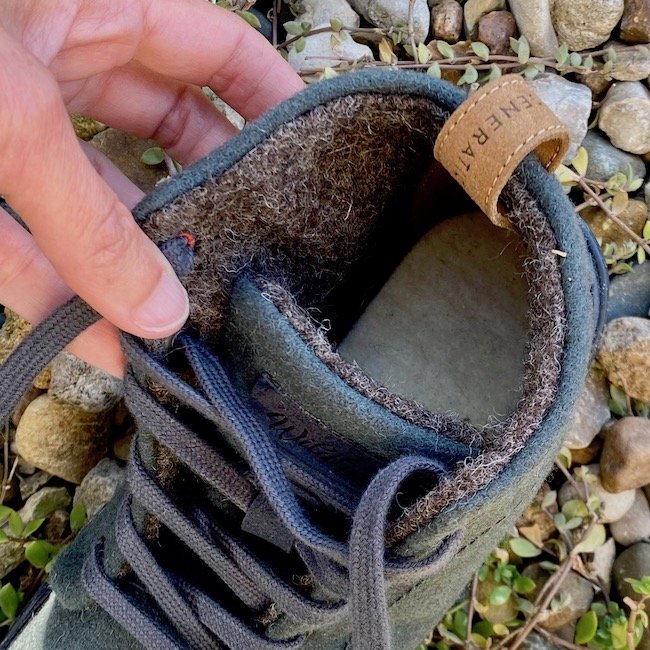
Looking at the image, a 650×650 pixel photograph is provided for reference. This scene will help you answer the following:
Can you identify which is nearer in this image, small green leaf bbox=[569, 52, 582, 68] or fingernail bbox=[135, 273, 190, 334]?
fingernail bbox=[135, 273, 190, 334]

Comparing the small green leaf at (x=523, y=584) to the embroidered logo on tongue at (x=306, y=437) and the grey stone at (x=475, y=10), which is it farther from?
the grey stone at (x=475, y=10)

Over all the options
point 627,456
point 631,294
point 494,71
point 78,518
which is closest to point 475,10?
point 494,71

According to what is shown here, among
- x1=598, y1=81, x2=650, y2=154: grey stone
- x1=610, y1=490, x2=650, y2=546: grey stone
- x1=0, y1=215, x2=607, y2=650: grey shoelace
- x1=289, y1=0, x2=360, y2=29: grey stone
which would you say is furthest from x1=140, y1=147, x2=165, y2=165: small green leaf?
x1=610, y1=490, x2=650, y2=546: grey stone

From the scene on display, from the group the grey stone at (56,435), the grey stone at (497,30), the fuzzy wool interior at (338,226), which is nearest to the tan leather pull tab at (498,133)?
the fuzzy wool interior at (338,226)

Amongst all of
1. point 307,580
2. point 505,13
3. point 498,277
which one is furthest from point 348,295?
point 505,13

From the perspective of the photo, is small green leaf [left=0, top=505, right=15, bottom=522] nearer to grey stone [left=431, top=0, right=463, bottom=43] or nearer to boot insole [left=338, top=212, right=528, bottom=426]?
boot insole [left=338, top=212, right=528, bottom=426]

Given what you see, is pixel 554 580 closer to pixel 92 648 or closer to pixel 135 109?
pixel 92 648

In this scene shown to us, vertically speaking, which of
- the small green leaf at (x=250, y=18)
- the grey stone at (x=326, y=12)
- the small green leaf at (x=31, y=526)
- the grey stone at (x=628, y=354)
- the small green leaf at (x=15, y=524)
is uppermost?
the small green leaf at (x=250, y=18)
